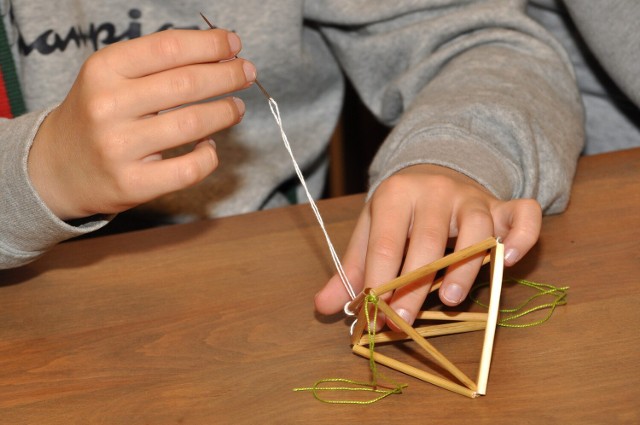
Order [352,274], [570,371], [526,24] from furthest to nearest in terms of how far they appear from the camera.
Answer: [526,24]
[352,274]
[570,371]

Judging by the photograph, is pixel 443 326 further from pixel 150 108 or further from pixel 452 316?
pixel 150 108

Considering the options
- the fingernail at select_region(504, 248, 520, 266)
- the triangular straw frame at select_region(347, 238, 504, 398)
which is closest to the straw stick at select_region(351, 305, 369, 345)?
the triangular straw frame at select_region(347, 238, 504, 398)

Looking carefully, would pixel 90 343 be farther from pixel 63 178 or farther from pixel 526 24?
pixel 526 24

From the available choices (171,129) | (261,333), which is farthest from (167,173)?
(261,333)

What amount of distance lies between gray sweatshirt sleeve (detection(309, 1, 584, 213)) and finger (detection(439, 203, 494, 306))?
77 millimetres

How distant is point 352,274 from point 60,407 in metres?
0.22

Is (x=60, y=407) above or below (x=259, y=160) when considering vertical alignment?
above

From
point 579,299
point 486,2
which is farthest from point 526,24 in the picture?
point 579,299

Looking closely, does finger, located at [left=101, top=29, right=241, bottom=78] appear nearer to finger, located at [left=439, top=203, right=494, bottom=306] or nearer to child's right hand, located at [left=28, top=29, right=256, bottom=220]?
child's right hand, located at [left=28, top=29, right=256, bottom=220]

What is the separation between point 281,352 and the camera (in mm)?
494

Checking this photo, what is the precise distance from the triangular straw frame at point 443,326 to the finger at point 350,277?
16mm

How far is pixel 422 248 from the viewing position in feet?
1.70

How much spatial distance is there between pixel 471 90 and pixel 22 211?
0.44 meters

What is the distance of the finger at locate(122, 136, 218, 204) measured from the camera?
508 mm
